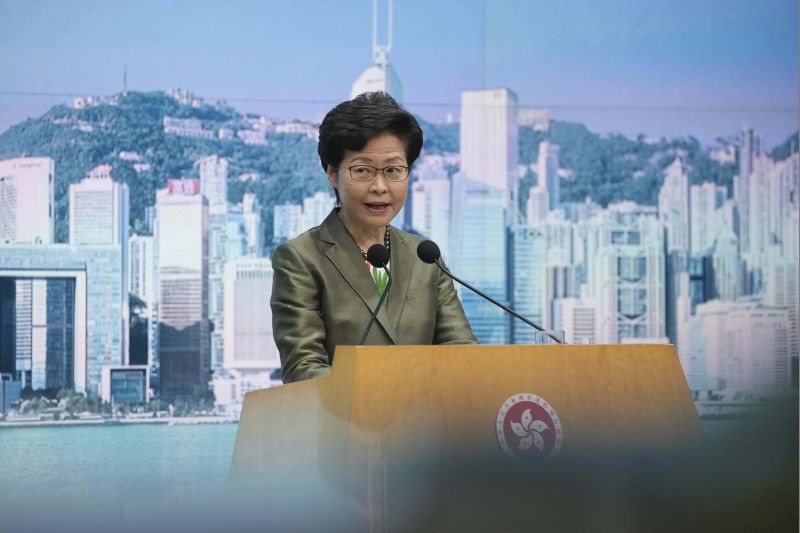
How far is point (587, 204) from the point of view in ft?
17.5

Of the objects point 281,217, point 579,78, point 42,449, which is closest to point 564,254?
point 579,78

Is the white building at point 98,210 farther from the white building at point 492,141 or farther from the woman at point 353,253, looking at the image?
the woman at point 353,253

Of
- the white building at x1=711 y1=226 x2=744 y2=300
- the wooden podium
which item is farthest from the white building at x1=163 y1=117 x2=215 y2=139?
the wooden podium

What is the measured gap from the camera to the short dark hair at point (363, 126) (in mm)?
2266

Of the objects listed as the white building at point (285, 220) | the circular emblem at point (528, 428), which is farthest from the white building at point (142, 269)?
the circular emblem at point (528, 428)

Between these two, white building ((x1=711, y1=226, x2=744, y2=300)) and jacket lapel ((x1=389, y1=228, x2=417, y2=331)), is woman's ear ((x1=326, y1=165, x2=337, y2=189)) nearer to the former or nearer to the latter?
jacket lapel ((x1=389, y1=228, x2=417, y2=331))

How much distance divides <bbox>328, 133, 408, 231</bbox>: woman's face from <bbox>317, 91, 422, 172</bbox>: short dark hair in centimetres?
1

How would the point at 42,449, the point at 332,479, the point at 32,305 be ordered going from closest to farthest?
the point at 332,479 → the point at 42,449 → the point at 32,305

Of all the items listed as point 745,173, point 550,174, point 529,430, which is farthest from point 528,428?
point 745,173

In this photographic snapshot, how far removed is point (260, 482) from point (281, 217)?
332cm

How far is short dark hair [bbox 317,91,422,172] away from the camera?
227 centimetres

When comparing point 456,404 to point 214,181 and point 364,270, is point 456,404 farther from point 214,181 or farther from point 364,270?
point 214,181

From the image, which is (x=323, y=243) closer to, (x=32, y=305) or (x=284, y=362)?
(x=284, y=362)

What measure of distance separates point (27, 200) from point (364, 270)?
2.60m
